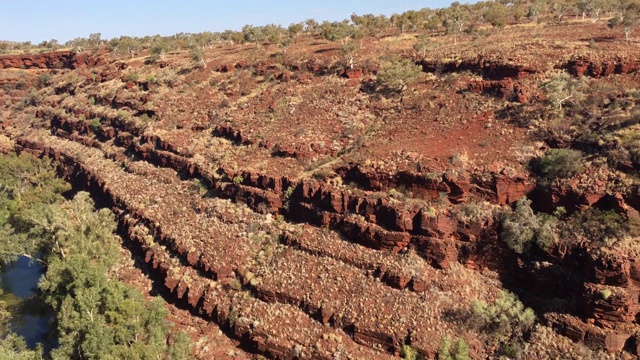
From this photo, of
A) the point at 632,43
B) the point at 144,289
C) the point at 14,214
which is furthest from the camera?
the point at 14,214

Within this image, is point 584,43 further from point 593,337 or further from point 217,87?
point 217,87

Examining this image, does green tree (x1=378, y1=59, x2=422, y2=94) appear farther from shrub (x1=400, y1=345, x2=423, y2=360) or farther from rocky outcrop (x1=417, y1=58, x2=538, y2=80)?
shrub (x1=400, y1=345, x2=423, y2=360)

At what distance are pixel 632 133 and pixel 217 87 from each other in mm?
39906

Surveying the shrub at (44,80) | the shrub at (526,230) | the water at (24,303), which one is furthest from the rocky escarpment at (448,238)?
the shrub at (44,80)

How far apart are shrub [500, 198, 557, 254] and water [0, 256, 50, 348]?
94.3ft

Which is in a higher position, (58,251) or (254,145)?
(254,145)

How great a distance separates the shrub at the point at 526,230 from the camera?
2284 centimetres

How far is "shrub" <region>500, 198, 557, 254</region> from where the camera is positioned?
22844mm

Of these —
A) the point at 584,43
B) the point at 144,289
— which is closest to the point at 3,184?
the point at 144,289

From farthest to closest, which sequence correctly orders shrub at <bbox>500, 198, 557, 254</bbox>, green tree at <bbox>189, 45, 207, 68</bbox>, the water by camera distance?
1. green tree at <bbox>189, 45, 207, 68</bbox>
2. the water
3. shrub at <bbox>500, 198, 557, 254</bbox>

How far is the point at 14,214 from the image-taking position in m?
41.0

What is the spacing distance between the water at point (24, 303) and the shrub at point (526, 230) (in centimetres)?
2873

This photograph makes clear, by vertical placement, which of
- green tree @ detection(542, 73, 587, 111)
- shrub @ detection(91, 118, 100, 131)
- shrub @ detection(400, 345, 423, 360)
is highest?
green tree @ detection(542, 73, 587, 111)

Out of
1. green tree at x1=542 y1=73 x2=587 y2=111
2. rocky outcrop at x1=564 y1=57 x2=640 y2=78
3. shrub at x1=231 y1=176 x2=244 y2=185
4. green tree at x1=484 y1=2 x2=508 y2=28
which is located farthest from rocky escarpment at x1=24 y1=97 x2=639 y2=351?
green tree at x1=484 y1=2 x2=508 y2=28
